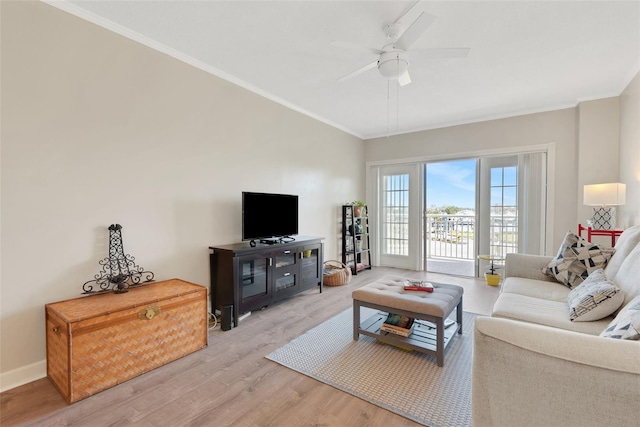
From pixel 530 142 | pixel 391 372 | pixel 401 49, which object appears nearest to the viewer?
pixel 391 372

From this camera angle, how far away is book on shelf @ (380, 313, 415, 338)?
2.30 meters

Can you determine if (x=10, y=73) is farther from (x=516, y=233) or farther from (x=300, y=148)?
(x=516, y=233)

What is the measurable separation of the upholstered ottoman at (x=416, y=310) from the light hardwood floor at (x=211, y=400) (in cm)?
68

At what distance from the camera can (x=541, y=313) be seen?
1884mm

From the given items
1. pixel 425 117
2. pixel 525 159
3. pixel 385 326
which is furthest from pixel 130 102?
pixel 525 159

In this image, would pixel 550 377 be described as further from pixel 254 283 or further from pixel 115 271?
pixel 115 271

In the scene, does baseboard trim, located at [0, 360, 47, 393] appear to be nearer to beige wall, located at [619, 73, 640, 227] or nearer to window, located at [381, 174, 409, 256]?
window, located at [381, 174, 409, 256]

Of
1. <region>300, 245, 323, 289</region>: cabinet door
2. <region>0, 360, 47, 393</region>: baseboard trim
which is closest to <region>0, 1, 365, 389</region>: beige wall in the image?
<region>0, 360, 47, 393</region>: baseboard trim

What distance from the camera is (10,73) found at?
1.82 metres

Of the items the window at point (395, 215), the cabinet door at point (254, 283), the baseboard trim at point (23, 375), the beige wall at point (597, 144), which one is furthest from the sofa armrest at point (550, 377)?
the window at point (395, 215)

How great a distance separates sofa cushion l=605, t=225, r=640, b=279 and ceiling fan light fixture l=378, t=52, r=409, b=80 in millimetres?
2026

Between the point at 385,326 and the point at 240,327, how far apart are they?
1364 mm

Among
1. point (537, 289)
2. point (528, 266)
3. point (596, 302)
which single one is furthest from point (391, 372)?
point (528, 266)

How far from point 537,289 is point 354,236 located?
2800mm
